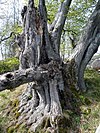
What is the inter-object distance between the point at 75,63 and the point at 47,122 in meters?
2.63

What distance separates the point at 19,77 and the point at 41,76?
0.71 m

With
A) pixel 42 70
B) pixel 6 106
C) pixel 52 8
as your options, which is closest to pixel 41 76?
pixel 42 70

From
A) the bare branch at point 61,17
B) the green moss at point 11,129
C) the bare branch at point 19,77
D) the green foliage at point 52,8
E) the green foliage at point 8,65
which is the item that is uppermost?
the green foliage at point 52,8

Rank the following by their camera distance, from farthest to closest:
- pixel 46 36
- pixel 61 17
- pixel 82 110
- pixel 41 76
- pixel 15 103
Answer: pixel 61 17
pixel 15 103
pixel 46 36
pixel 82 110
pixel 41 76

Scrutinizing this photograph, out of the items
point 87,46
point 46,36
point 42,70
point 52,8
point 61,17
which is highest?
point 52,8

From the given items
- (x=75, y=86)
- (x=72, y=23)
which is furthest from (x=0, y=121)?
(x=72, y=23)

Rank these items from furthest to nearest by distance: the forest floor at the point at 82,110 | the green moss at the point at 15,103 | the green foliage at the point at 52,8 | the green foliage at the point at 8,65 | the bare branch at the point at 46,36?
the green foliage at the point at 8,65 < the green foliage at the point at 52,8 < the green moss at the point at 15,103 < the bare branch at the point at 46,36 < the forest floor at the point at 82,110

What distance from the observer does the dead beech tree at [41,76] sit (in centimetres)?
642

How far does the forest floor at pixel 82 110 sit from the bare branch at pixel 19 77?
4.59 ft

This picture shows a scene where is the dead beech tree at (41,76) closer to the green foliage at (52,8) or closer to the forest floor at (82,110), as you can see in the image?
the forest floor at (82,110)

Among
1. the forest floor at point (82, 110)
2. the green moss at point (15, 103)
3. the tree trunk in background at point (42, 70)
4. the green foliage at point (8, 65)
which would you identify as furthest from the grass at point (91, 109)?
the green foliage at point (8, 65)

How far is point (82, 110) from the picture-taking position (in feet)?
23.7

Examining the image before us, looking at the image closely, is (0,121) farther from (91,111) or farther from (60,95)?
(91,111)

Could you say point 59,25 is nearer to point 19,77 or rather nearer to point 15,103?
point 15,103
